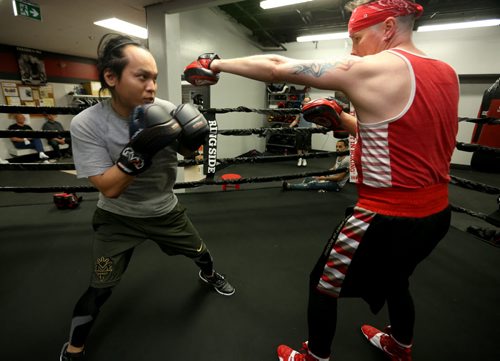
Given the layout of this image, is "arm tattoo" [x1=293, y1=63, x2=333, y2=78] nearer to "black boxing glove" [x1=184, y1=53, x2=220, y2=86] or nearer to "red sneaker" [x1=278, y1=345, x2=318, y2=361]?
"black boxing glove" [x1=184, y1=53, x2=220, y2=86]

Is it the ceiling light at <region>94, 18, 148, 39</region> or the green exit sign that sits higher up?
the ceiling light at <region>94, 18, 148, 39</region>

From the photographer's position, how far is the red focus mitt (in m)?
1.13

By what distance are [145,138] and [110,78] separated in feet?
1.16

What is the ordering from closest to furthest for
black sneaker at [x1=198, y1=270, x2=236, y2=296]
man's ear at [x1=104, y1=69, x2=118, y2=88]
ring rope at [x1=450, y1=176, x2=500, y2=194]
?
1. man's ear at [x1=104, y1=69, x2=118, y2=88]
2. black sneaker at [x1=198, y1=270, x2=236, y2=296]
3. ring rope at [x1=450, y1=176, x2=500, y2=194]

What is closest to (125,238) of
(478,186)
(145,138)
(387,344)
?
(145,138)

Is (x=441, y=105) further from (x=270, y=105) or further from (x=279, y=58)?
(x=270, y=105)

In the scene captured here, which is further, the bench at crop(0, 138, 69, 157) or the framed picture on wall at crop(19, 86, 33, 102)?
the framed picture on wall at crop(19, 86, 33, 102)

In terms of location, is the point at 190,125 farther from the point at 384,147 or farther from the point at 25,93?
the point at 25,93

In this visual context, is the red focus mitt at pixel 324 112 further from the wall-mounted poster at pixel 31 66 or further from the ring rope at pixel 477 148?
the wall-mounted poster at pixel 31 66

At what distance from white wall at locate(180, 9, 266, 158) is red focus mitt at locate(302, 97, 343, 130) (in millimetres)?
3298

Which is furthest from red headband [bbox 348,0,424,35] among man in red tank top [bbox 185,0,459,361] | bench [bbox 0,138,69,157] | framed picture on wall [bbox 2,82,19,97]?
framed picture on wall [bbox 2,82,19,97]

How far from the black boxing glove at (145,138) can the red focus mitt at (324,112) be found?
0.59 metres

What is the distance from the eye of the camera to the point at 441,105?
0.77 m

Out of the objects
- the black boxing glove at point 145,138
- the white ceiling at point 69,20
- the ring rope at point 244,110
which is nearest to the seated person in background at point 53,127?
the white ceiling at point 69,20
